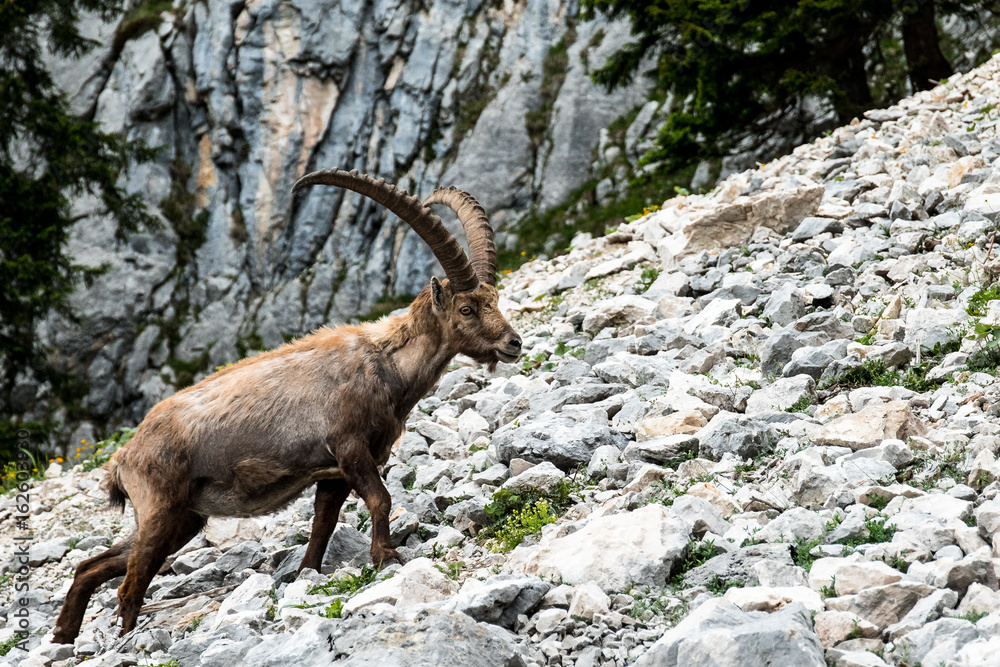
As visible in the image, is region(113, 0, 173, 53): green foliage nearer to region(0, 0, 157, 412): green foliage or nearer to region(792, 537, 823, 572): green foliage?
region(0, 0, 157, 412): green foliage

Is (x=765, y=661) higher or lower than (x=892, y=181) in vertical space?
lower

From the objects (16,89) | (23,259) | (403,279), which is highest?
(16,89)

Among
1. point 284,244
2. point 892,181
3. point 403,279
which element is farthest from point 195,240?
point 892,181

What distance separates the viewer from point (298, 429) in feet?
20.0

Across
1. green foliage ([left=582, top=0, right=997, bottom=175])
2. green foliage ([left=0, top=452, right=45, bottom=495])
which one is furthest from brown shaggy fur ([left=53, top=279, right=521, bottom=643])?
green foliage ([left=582, top=0, right=997, bottom=175])

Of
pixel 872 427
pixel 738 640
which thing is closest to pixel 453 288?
pixel 872 427

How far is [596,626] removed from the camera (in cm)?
393

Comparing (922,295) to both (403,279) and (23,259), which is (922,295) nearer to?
(23,259)

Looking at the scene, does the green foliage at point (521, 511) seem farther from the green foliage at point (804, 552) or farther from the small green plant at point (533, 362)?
the small green plant at point (533, 362)

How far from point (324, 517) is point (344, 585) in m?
1.02

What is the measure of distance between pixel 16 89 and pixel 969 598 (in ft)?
73.4

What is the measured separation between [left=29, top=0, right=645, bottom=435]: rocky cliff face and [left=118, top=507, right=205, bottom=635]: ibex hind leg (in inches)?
1246

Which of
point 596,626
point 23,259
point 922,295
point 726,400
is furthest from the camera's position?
point 23,259

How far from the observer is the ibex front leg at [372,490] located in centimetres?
564
